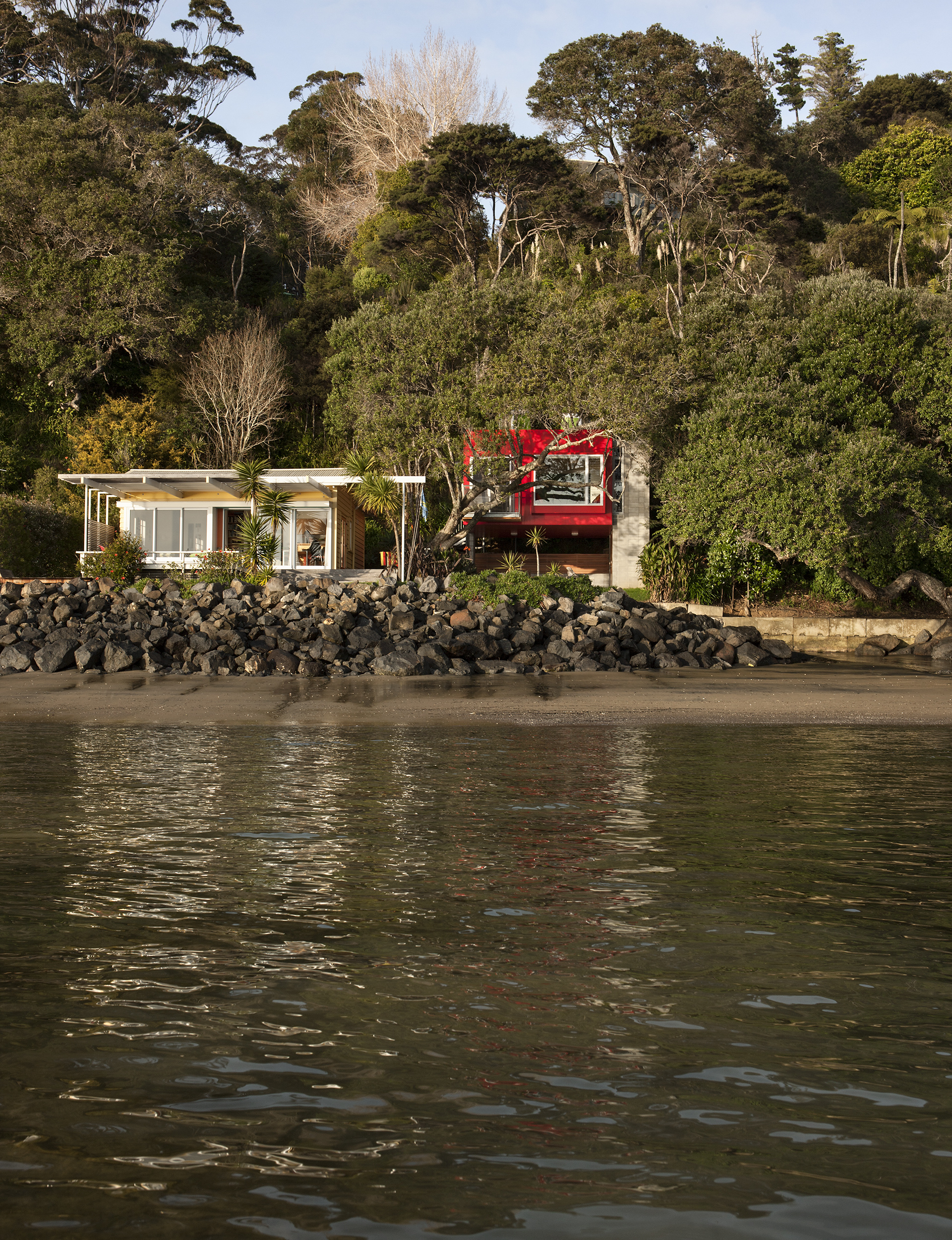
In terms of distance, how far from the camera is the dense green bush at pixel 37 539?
3378 centimetres

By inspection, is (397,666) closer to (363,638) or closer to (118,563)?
(363,638)

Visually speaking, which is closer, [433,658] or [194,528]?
[433,658]

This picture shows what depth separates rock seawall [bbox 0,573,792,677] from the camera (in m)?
22.4

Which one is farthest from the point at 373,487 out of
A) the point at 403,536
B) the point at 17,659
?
the point at 17,659

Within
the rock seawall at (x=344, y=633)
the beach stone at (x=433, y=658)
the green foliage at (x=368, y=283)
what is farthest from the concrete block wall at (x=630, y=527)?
the green foliage at (x=368, y=283)

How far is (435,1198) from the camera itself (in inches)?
106

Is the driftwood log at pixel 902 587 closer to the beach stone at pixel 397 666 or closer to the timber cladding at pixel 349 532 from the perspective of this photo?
the beach stone at pixel 397 666

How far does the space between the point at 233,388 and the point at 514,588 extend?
794 inches

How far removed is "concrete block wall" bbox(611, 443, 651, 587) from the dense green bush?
734 inches

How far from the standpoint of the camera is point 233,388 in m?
42.6

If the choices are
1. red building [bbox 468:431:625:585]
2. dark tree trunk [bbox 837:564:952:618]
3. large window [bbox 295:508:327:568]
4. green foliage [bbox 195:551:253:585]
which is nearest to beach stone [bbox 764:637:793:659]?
dark tree trunk [bbox 837:564:952:618]

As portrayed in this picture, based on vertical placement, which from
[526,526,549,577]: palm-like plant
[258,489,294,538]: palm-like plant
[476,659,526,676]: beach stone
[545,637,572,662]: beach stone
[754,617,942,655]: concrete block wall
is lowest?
[476,659,526,676]: beach stone

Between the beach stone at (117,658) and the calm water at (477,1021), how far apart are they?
1392 centimetres

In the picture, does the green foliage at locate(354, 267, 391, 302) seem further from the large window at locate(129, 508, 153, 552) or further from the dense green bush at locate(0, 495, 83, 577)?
the dense green bush at locate(0, 495, 83, 577)
